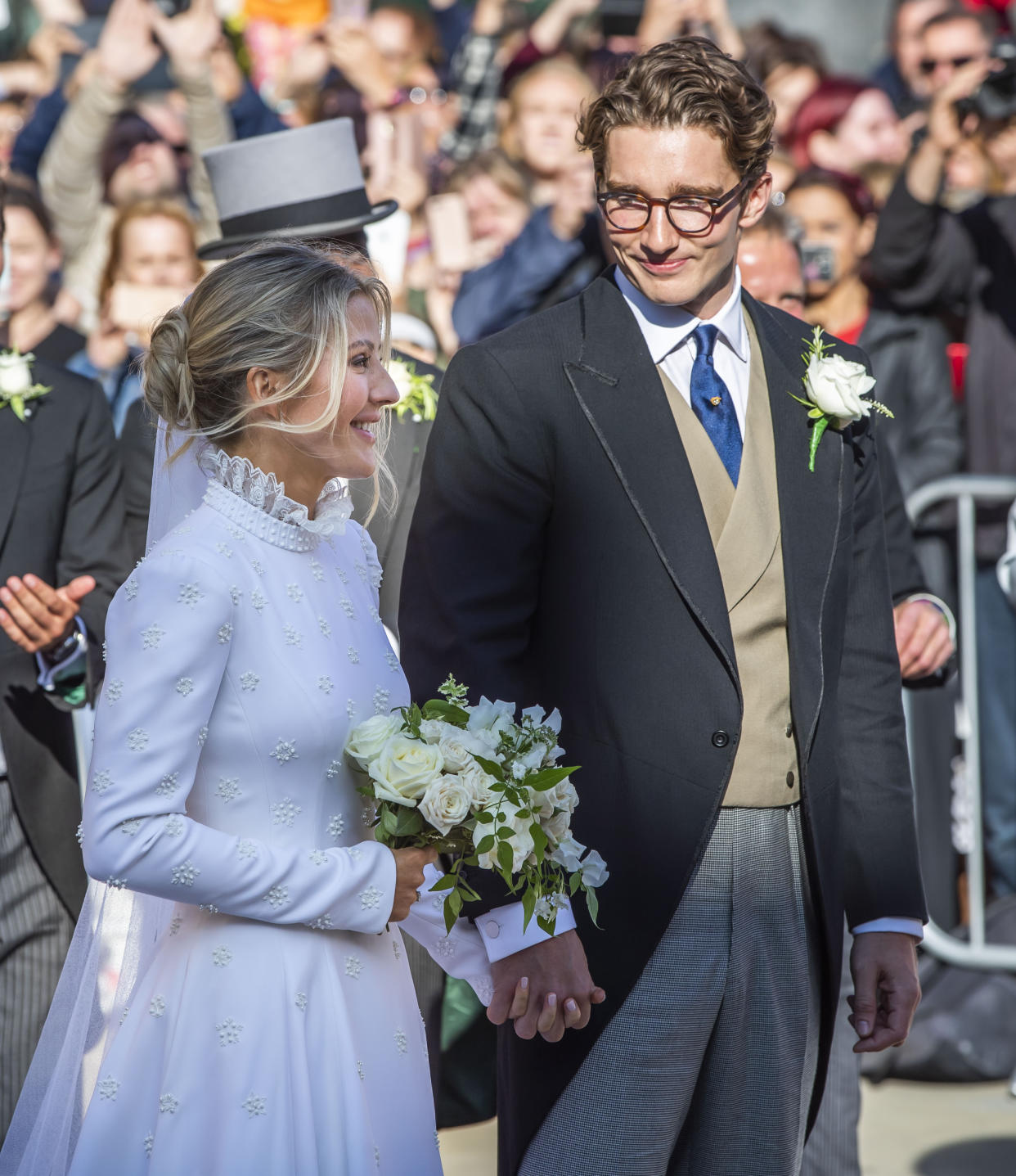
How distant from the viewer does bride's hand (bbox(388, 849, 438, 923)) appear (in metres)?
2.18

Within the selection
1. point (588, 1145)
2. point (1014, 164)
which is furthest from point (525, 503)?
point (1014, 164)

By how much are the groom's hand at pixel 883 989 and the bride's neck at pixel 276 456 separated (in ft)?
4.13

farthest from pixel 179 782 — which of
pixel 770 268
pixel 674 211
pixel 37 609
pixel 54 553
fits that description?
pixel 770 268

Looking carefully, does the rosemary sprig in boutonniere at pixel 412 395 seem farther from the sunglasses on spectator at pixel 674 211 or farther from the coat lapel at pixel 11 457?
the sunglasses on spectator at pixel 674 211

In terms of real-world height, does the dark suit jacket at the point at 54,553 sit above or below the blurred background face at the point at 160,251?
below

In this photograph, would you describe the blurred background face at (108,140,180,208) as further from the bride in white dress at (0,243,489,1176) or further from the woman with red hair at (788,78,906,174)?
the bride in white dress at (0,243,489,1176)

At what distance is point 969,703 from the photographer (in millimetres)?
4863

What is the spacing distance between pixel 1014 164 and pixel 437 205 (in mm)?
2443

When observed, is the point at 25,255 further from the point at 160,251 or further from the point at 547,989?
the point at 547,989

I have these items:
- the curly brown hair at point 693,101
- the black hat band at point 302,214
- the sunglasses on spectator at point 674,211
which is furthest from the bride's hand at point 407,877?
the black hat band at point 302,214

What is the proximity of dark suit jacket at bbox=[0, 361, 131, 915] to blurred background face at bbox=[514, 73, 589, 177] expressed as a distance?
11.2ft

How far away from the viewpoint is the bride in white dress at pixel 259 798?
2.05 m

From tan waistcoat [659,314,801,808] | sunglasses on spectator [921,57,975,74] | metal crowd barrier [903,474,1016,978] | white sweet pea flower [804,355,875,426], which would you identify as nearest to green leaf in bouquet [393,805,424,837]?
tan waistcoat [659,314,801,808]

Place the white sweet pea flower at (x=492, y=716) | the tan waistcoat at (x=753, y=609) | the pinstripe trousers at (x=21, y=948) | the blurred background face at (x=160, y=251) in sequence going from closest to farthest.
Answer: the white sweet pea flower at (x=492, y=716), the tan waistcoat at (x=753, y=609), the pinstripe trousers at (x=21, y=948), the blurred background face at (x=160, y=251)
